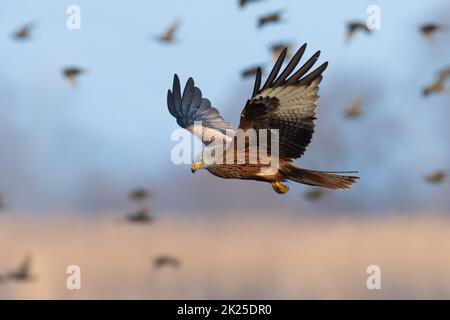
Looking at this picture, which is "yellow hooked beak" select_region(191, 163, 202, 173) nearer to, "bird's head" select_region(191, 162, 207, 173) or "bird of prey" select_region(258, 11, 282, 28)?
"bird's head" select_region(191, 162, 207, 173)

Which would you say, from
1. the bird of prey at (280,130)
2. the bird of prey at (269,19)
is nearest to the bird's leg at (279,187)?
the bird of prey at (280,130)

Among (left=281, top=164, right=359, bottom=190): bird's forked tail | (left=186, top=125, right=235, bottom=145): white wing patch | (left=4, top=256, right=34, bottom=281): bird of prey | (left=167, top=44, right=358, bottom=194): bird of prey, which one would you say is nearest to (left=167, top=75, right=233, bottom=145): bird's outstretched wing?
(left=186, top=125, right=235, bottom=145): white wing patch

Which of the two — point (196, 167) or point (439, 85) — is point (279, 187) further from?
point (439, 85)

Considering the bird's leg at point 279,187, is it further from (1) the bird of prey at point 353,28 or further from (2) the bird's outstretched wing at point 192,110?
(1) the bird of prey at point 353,28

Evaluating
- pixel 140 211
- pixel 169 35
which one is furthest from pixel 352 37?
pixel 140 211

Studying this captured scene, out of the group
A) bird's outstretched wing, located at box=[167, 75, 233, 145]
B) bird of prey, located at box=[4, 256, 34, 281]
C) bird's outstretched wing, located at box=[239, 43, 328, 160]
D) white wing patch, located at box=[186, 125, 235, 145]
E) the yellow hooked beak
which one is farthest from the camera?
bird of prey, located at box=[4, 256, 34, 281]
